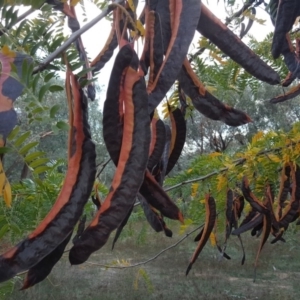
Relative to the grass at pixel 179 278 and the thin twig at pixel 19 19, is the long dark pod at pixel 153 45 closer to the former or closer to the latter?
the thin twig at pixel 19 19

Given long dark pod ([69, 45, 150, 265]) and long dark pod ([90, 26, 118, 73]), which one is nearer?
long dark pod ([69, 45, 150, 265])

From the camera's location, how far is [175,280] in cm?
820

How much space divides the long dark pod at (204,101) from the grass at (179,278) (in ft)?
18.9

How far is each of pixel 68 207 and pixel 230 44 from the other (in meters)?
0.27

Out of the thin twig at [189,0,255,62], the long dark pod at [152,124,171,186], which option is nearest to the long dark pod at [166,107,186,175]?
the long dark pod at [152,124,171,186]

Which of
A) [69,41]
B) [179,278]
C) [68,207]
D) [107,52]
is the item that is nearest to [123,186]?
[68,207]

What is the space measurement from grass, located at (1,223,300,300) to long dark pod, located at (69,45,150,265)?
19.4 feet

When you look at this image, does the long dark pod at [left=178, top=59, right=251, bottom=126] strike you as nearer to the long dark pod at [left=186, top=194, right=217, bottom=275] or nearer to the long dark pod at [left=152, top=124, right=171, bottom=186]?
the long dark pod at [left=152, top=124, right=171, bottom=186]

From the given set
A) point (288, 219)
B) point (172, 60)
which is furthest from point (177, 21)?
point (288, 219)

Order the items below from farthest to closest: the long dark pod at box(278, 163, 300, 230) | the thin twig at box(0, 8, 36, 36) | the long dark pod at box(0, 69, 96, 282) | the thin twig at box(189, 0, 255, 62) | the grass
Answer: the grass < the long dark pod at box(278, 163, 300, 230) < the thin twig at box(189, 0, 255, 62) < the thin twig at box(0, 8, 36, 36) < the long dark pod at box(0, 69, 96, 282)

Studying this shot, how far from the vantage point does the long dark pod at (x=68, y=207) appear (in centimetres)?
43

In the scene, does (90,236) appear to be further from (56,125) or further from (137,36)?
(137,36)

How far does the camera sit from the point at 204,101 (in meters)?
0.59

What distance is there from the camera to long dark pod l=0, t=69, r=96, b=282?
0.43 metres
